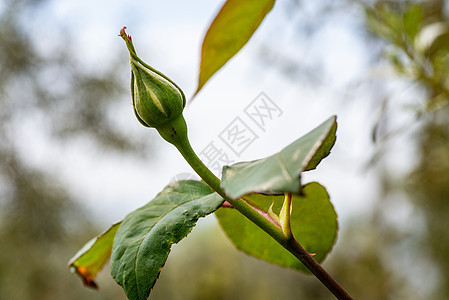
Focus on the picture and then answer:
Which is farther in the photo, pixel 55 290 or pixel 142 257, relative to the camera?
pixel 55 290

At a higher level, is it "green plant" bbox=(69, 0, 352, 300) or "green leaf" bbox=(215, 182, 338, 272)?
"green plant" bbox=(69, 0, 352, 300)

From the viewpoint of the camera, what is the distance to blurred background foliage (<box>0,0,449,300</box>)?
1396 mm

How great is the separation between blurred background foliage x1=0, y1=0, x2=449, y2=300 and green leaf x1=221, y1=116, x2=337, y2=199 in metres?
1.13

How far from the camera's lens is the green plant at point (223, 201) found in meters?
0.10

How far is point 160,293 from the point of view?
82.0 inches

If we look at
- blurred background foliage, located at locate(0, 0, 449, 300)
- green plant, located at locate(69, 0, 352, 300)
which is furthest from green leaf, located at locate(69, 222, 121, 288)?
blurred background foliage, located at locate(0, 0, 449, 300)

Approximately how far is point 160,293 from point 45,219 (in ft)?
2.08

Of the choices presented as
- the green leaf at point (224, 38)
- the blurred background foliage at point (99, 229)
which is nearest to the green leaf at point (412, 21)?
the green leaf at point (224, 38)

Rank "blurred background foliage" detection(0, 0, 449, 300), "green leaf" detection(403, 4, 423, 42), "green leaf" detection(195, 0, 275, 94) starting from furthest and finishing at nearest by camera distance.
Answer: "blurred background foliage" detection(0, 0, 449, 300) → "green leaf" detection(403, 4, 423, 42) → "green leaf" detection(195, 0, 275, 94)

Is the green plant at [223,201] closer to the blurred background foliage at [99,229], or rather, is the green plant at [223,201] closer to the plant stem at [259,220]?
the plant stem at [259,220]

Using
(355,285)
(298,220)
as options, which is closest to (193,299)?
(355,285)

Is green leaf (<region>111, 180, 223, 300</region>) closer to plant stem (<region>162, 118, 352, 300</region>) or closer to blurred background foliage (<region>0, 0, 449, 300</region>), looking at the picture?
plant stem (<region>162, 118, 352, 300</region>)

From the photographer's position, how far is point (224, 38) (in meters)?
0.20

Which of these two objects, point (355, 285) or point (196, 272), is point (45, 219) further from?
point (355, 285)
